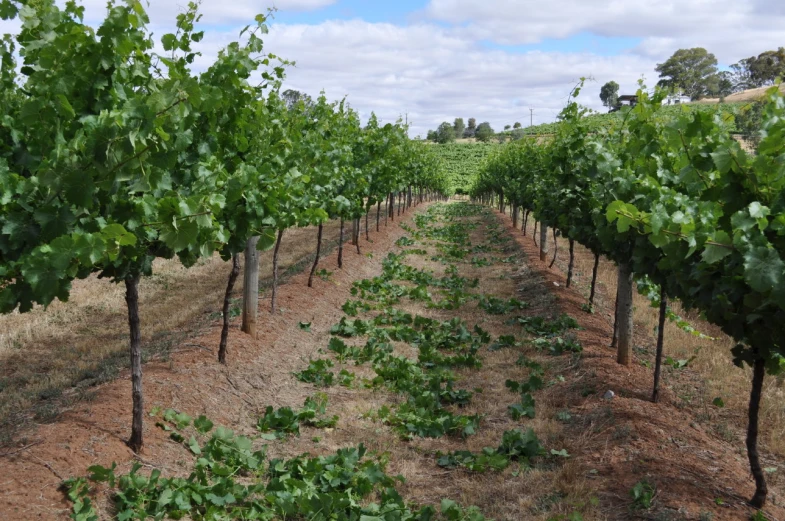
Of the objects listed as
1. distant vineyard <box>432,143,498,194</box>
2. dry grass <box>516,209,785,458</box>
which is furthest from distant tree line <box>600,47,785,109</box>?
dry grass <box>516,209,785,458</box>

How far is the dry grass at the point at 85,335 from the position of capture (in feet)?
24.1

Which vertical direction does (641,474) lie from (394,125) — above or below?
below

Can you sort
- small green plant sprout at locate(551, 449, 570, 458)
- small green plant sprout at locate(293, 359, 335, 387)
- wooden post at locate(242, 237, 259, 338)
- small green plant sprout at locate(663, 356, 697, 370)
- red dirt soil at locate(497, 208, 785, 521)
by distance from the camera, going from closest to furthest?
red dirt soil at locate(497, 208, 785, 521) → small green plant sprout at locate(551, 449, 570, 458) → small green plant sprout at locate(293, 359, 335, 387) → small green plant sprout at locate(663, 356, 697, 370) → wooden post at locate(242, 237, 259, 338)

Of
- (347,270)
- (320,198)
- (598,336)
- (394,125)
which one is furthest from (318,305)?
(394,125)

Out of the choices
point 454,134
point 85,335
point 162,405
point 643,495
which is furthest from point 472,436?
point 454,134

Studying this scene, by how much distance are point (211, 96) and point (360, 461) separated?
3680mm

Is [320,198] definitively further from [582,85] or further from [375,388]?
[582,85]

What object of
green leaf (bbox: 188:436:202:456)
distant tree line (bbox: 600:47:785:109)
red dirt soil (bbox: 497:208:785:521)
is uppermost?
distant tree line (bbox: 600:47:785:109)

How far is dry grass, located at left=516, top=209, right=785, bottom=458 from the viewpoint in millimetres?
7070

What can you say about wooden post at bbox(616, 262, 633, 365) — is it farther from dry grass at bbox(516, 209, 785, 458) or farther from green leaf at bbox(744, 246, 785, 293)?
green leaf at bbox(744, 246, 785, 293)

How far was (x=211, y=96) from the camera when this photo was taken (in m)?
4.55

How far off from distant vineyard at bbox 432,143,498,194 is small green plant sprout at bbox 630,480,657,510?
228 ft

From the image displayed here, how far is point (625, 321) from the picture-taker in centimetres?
887

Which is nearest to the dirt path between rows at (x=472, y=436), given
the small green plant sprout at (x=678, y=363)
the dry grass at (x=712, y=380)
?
the dry grass at (x=712, y=380)
